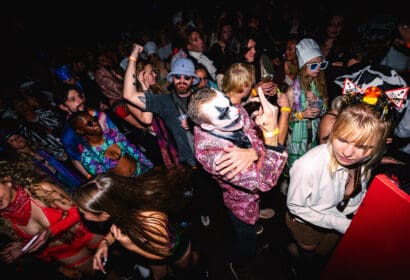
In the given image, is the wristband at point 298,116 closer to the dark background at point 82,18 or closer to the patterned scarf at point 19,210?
the patterned scarf at point 19,210

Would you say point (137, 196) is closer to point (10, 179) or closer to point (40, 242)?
point (40, 242)

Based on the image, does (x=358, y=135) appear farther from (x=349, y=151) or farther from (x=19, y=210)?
(x=19, y=210)

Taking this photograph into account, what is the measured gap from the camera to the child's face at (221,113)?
163cm

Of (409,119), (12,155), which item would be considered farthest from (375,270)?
(12,155)

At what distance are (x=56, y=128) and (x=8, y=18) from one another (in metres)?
5.68

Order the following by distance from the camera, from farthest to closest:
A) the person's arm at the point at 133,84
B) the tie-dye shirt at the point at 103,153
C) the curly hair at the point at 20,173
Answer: the tie-dye shirt at the point at 103,153 < the person's arm at the point at 133,84 < the curly hair at the point at 20,173

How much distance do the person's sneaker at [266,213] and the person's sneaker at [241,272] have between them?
0.79m

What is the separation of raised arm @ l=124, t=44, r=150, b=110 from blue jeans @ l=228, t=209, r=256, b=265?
1688 millimetres

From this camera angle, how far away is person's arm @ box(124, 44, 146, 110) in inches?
97.2

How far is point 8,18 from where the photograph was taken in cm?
627

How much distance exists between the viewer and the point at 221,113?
1642mm

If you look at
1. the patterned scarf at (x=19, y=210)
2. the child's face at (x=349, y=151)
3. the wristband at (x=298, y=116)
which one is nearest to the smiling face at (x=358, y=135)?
the child's face at (x=349, y=151)

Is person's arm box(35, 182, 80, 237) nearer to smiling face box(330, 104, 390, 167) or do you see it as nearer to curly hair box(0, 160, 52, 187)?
curly hair box(0, 160, 52, 187)

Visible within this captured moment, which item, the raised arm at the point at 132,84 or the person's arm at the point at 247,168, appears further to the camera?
the raised arm at the point at 132,84
